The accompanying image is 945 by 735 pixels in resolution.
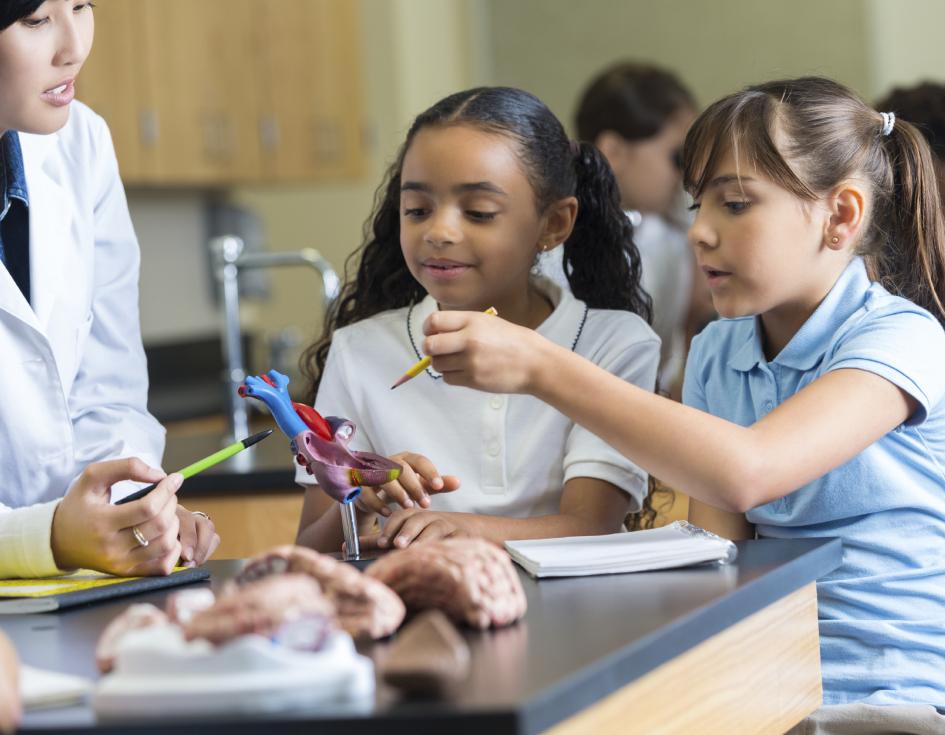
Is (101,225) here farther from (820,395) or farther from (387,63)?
(387,63)

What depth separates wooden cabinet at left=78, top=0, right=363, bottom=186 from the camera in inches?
169

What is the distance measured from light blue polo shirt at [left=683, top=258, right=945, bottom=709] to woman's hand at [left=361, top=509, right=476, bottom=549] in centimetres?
35

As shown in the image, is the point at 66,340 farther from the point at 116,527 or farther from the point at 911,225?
the point at 911,225

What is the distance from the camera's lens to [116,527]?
125cm

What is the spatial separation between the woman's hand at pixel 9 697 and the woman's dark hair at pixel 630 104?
2882 mm

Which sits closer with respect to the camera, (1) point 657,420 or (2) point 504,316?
(1) point 657,420

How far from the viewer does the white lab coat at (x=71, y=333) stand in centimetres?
164

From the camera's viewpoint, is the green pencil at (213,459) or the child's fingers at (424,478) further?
the child's fingers at (424,478)

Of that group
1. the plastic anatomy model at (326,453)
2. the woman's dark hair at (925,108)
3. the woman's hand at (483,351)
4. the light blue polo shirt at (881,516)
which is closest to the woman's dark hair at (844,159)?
the light blue polo shirt at (881,516)

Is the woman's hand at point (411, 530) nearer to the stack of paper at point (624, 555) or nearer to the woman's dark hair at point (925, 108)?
the stack of paper at point (624, 555)

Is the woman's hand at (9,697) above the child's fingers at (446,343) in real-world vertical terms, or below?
below

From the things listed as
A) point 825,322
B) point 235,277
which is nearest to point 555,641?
point 825,322

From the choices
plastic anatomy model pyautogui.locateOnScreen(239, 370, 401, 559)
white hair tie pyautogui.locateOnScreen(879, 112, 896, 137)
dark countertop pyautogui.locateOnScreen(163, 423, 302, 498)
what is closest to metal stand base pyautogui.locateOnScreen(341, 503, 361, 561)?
plastic anatomy model pyautogui.locateOnScreen(239, 370, 401, 559)

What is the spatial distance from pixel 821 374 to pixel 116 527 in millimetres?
737
